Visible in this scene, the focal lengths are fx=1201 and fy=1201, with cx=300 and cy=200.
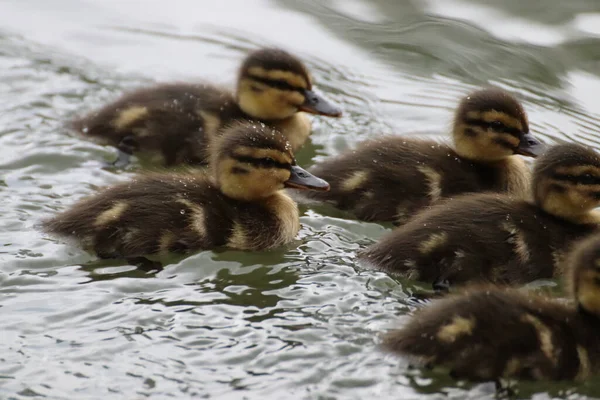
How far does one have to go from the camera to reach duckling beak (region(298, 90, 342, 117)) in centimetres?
517

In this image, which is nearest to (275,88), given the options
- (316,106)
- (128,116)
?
(316,106)

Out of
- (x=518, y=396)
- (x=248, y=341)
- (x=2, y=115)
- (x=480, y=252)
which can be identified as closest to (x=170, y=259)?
(x=248, y=341)

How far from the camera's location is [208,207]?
13.9 feet

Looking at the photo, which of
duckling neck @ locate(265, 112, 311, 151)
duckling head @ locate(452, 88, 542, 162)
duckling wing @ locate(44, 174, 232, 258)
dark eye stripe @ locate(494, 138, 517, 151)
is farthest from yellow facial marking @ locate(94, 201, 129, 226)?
dark eye stripe @ locate(494, 138, 517, 151)

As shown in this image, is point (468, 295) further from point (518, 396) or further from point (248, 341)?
point (248, 341)

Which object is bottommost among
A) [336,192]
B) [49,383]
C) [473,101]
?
[49,383]

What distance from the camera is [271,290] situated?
12.8 feet

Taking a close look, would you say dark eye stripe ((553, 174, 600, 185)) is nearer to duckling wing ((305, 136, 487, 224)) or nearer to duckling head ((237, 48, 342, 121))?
duckling wing ((305, 136, 487, 224))

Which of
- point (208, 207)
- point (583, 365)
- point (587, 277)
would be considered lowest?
point (583, 365)

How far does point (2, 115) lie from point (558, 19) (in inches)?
119

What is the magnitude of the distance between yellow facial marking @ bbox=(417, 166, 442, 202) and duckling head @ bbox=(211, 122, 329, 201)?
1.31ft

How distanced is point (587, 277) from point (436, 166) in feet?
3.86

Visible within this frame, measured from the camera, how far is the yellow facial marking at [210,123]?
5.06 metres

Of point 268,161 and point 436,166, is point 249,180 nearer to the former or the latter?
point 268,161
